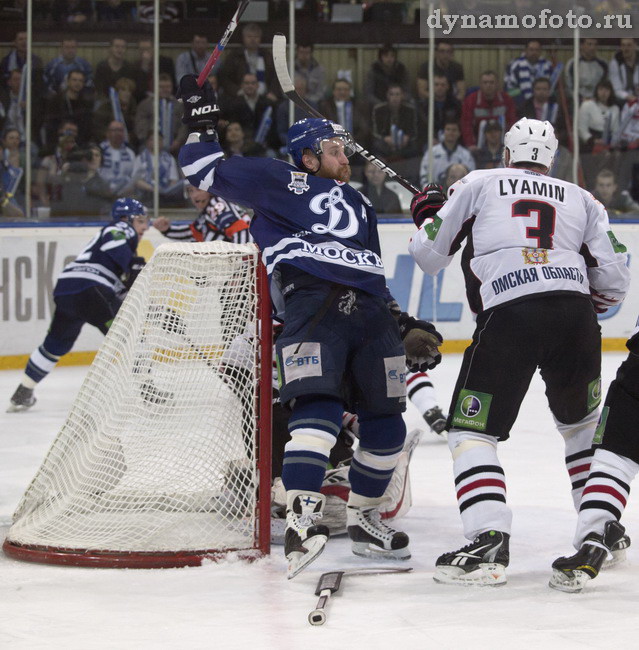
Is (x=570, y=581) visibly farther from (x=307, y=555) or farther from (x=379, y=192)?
(x=379, y=192)

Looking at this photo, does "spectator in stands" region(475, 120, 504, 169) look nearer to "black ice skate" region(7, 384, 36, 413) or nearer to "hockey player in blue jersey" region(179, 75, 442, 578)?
"black ice skate" region(7, 384, 36, 413)

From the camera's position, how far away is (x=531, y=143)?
3.19 metres

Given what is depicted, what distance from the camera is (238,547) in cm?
323

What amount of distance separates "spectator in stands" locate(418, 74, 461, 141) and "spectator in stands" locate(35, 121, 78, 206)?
92.2 inches

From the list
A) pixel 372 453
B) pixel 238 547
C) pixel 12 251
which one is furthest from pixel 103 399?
pixel 12 251

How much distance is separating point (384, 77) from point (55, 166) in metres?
2.30

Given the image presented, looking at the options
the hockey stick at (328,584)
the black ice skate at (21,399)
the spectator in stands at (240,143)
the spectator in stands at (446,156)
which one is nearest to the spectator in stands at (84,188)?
the spectator in stands at (240,143)

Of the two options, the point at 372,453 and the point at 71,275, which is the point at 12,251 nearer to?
the point at 71,275

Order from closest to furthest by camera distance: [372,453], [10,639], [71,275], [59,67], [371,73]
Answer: [10,639] < [372,453] < [71,275] < [59,67] < [371,73]

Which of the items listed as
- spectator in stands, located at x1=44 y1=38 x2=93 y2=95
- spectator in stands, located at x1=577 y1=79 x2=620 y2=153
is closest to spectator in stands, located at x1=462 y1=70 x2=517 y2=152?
spectator in stands, located at x1=577 y1=79 x2=620 y2=153

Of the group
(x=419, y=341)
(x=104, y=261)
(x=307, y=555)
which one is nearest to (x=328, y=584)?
(x=307, y=555)

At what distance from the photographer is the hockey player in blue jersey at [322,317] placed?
302 cm

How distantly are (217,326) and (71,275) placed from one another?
3127 mm

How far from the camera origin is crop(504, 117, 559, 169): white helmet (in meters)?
3.19
